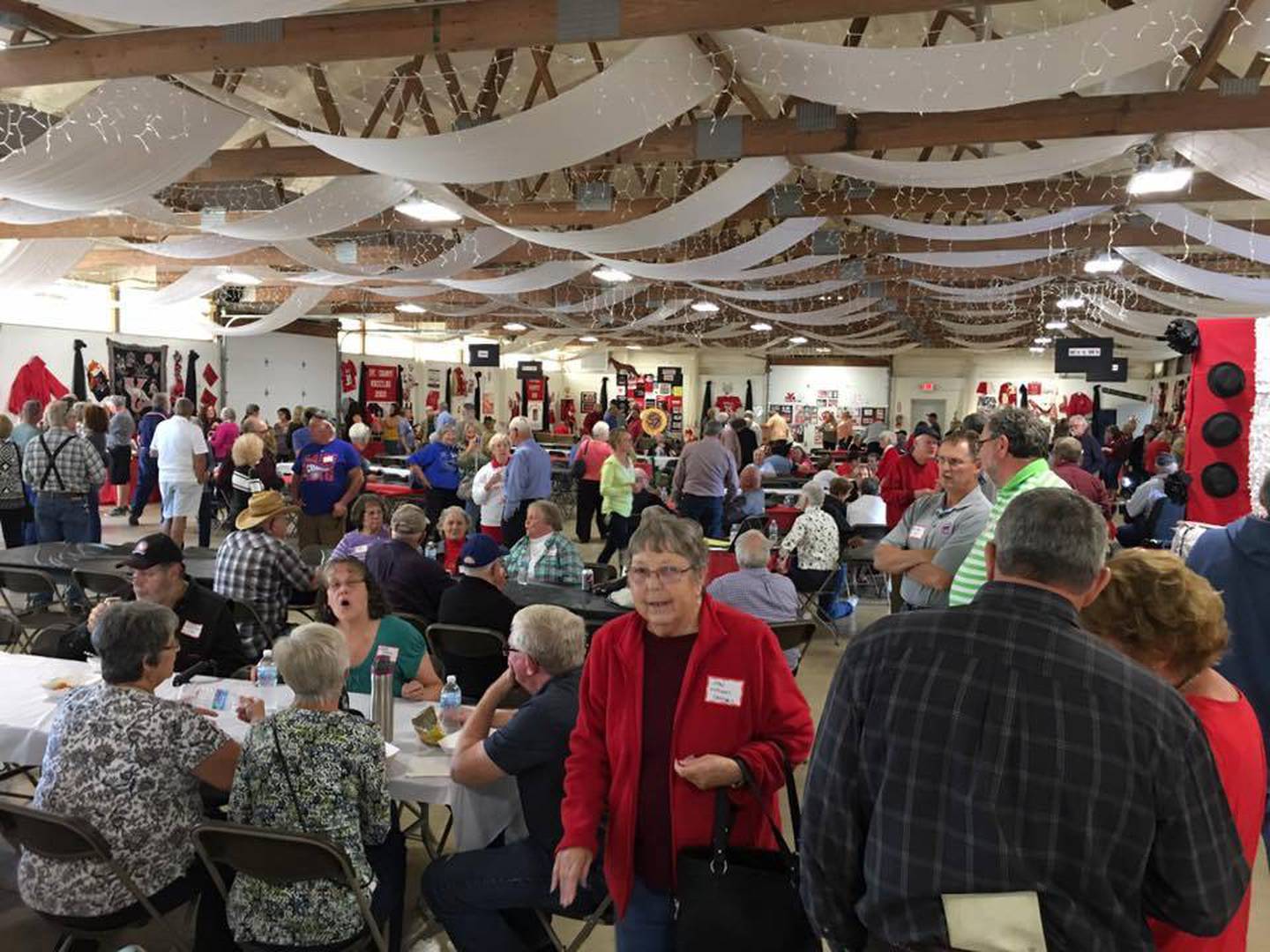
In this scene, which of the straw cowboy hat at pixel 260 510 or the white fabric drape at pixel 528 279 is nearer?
the straw cowboy hat at pixel 260 510

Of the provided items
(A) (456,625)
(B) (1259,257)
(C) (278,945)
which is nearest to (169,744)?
(C) (278,945)

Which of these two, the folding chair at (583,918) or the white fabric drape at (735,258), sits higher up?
the white fabric drape at (735,258)

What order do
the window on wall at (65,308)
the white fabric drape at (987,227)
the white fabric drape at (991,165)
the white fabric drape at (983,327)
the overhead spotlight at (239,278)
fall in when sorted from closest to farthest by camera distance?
the white fabric drape at (991,165), the white fabric drape at (987,227), the overhead spotlight at (239,278), the window on wall at (65,308), the white fabric drape at (983,327)

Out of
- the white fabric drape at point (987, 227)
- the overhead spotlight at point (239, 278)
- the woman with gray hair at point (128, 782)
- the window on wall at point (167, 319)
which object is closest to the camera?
the woman with gray hair at point (128, 782)

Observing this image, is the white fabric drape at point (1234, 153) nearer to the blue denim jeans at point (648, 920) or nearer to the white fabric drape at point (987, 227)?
the white fabric drape at point (987, 227)

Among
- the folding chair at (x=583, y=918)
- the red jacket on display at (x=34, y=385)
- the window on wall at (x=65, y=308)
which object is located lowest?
the folding chair at (x=583, y=918)

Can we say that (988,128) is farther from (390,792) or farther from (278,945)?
(278,945)

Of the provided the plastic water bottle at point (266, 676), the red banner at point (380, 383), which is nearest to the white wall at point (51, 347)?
the red banner at point (380, 383)

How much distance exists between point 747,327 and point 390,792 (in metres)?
15.4

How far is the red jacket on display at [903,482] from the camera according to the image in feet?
24.7

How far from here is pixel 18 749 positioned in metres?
2.88

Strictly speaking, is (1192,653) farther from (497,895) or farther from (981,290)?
(981,290)

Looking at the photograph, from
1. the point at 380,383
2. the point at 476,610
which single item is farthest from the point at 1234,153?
the point at 380,383

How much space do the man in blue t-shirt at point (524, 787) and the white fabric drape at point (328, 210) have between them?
188 inches
